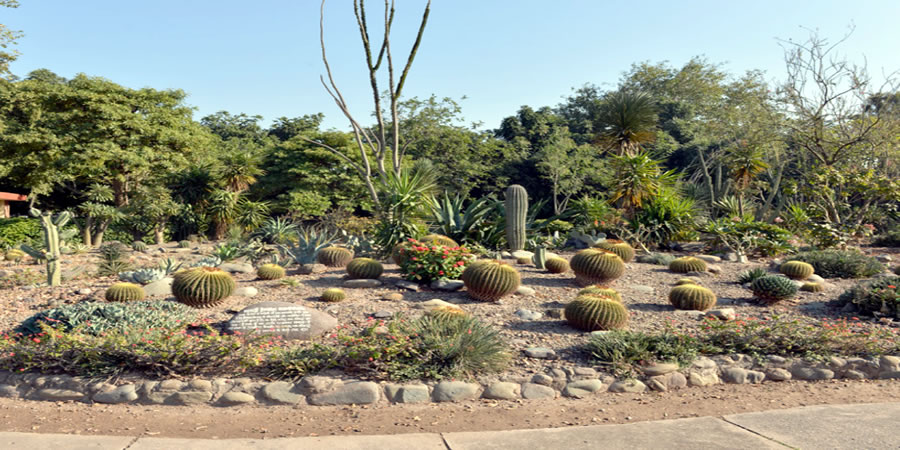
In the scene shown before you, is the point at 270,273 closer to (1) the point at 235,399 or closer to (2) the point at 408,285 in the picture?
(2) the point at 408,285

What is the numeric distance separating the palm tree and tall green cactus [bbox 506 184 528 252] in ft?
18.4

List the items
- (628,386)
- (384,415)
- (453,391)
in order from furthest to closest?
(628,386) → (453,391) → (384,415)

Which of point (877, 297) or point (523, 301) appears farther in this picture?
point (523, 301)

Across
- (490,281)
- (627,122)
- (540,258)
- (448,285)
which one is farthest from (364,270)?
(627,122)

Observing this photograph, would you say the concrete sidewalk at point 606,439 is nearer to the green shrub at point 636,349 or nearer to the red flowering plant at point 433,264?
the green shrub at point 636,349

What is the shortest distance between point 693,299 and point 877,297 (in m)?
2.32

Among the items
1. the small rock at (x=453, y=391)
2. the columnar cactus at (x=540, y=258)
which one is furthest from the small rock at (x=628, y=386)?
the columnar cactus at (x=540, y=258)

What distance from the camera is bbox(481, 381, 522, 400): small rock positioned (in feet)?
16.0

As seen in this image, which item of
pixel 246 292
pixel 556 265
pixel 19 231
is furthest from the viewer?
pixel 19 231

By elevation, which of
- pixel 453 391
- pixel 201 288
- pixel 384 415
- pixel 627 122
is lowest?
pixel 384 415

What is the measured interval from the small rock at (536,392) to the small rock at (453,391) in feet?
1.43

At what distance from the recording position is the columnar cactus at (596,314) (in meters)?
6.26

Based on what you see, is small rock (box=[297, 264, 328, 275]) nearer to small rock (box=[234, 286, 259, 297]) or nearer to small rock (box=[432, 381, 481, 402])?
small rock (box=[234, 286, 259, 297])

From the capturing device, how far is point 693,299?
7.44 meters
